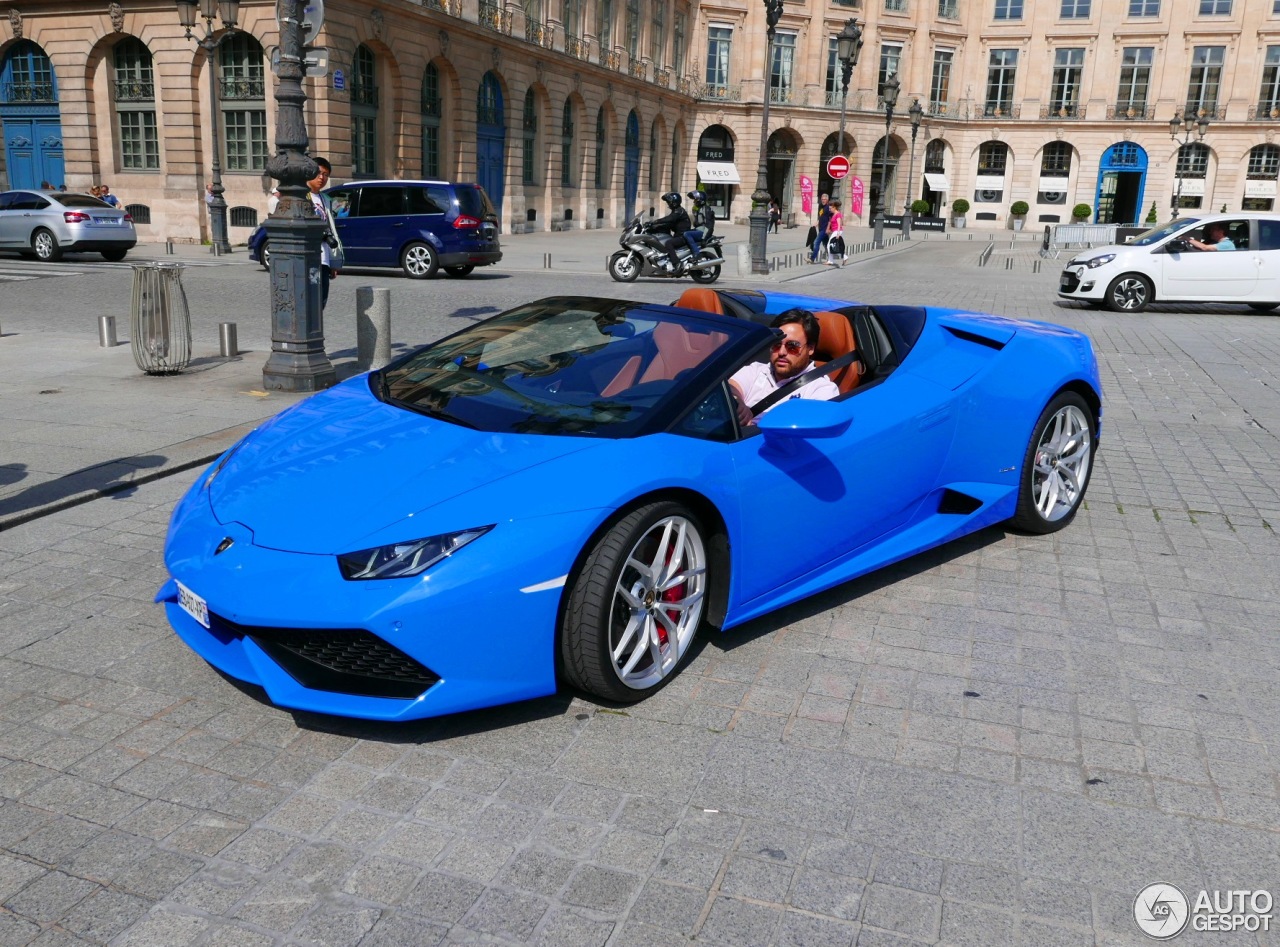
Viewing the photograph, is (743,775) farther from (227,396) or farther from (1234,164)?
(1234,164)

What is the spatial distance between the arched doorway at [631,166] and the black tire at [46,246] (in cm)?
3018

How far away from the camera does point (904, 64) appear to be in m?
67.0

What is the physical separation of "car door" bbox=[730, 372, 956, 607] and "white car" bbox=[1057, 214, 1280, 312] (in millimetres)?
14569

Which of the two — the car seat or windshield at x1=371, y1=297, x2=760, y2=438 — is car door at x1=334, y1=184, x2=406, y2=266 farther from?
the car seat

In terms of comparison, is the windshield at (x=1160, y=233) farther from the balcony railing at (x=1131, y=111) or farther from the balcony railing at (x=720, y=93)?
the balcony railing at (x=1131, y=111)

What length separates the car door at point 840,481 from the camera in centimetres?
398

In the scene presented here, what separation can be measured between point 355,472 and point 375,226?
18885 mm

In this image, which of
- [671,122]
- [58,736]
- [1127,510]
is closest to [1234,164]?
[671,122]

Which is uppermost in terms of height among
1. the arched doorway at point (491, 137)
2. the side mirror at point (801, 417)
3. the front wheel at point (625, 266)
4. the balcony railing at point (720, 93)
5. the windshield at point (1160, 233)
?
the balcony railing at point (720, 93)

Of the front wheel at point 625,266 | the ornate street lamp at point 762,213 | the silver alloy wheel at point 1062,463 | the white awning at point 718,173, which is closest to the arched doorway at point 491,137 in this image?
the ornate street lamp at point 762,213

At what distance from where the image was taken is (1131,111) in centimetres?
6662

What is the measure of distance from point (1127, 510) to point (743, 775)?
12.5ft

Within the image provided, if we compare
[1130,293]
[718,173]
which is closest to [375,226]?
[1130,293]

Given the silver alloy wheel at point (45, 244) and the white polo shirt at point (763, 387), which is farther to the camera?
the silver alloy wheel at point (45, 244)
